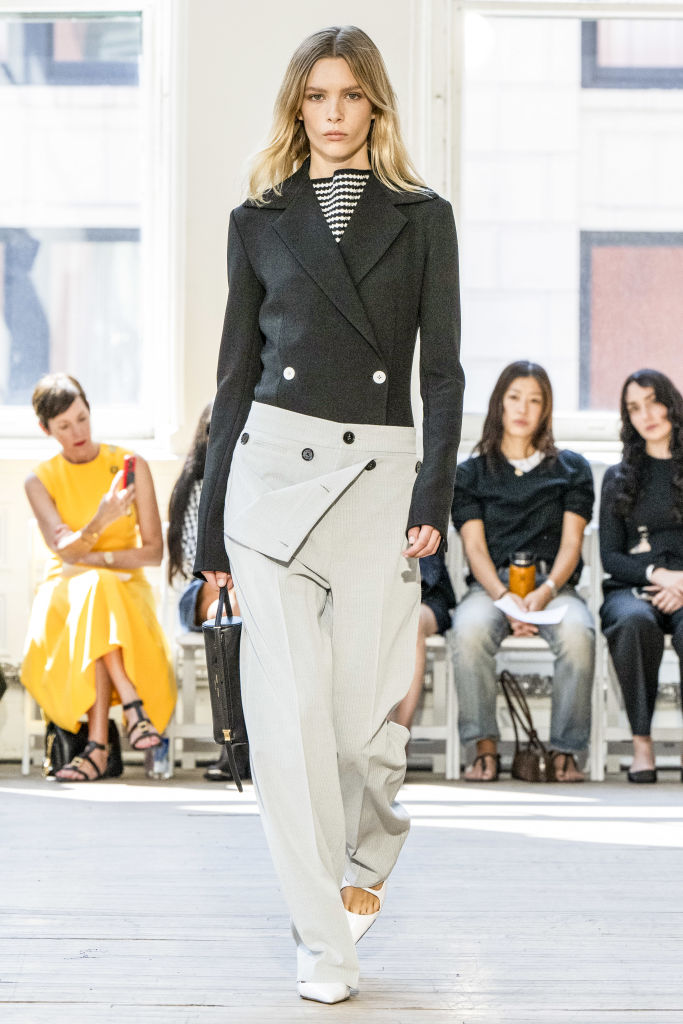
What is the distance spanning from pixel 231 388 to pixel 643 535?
269cm

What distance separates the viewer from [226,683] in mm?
2113

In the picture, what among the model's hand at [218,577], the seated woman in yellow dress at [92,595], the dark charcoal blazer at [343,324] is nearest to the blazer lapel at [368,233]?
the dark charcoal blazer at [343,324]

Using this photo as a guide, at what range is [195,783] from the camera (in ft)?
14.3

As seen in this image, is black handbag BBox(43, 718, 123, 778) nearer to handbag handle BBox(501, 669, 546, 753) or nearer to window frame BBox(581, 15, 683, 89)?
handbag handle BBox(501, 669, 546, 753)

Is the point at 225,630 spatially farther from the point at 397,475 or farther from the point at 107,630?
the point at 107,630

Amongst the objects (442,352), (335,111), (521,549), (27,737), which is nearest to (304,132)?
(335,111)

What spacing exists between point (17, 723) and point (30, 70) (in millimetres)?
2484

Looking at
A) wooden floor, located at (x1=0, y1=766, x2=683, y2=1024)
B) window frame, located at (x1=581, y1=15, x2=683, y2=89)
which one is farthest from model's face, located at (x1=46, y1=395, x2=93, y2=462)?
window frame, located at (x1=581, y1=15, x2=683, y2=89)

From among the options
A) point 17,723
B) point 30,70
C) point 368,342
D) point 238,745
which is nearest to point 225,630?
point 238,745

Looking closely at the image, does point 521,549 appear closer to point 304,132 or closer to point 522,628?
point 522,628

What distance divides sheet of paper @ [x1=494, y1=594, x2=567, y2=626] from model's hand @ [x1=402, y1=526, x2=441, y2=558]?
7.66 ft

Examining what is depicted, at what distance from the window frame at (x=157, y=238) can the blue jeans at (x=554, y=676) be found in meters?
1.35

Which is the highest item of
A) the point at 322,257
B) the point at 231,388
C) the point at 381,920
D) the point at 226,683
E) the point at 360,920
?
the point at 322,257

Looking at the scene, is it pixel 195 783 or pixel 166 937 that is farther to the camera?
pixel 195 783
